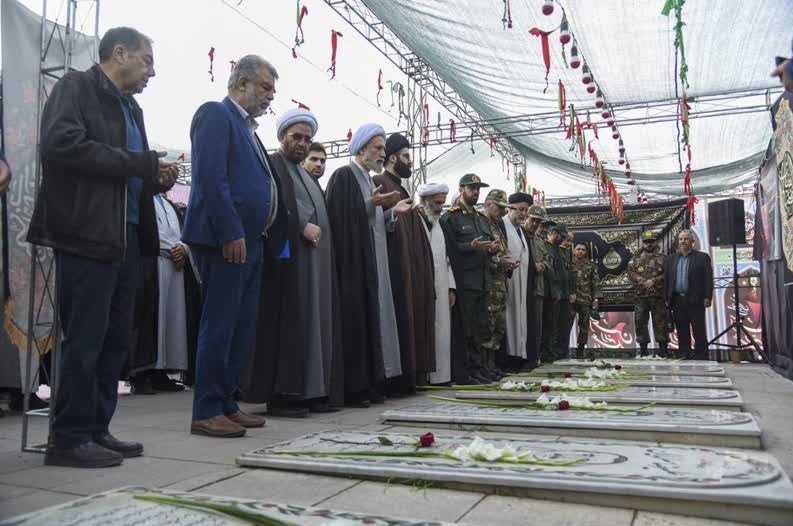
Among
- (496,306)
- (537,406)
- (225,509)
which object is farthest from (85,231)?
(496,306)

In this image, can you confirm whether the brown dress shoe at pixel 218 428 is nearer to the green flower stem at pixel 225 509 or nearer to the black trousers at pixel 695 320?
the green flower stem at pixel 225 509

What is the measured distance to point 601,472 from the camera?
1.65m

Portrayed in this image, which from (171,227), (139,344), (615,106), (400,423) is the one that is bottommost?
(400,423)

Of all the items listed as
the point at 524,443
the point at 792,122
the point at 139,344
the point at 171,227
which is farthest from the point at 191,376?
the point at 792,122

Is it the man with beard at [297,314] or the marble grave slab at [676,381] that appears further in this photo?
the marble grave slab at [676,381]

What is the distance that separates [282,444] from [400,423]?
0.77 m

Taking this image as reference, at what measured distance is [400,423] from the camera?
9.22 feet

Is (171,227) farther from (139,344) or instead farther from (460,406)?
(460,406)

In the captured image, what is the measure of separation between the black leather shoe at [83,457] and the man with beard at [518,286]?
4.01 meters

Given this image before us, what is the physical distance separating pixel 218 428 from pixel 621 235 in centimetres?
848

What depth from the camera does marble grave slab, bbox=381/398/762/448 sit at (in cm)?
228

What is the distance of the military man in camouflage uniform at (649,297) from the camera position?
8.59 metres

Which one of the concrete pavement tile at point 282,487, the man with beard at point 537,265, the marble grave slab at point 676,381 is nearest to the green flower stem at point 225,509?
the concrete pavement tile at point 282,487

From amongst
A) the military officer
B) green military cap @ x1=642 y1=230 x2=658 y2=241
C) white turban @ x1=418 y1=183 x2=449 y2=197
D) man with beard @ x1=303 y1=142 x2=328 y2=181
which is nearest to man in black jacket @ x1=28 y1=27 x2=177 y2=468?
man with beard @ x1=303 y1=142 x2=328 y2=181
